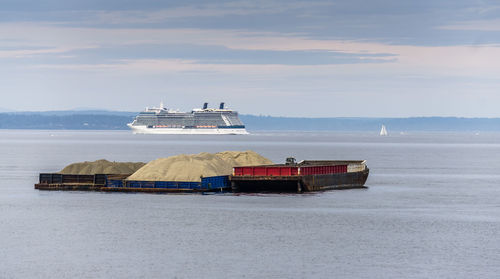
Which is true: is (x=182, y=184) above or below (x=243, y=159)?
below

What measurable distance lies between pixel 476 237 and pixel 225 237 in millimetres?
15734

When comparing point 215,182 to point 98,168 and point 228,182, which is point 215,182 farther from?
point 98,168

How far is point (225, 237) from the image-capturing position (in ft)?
177

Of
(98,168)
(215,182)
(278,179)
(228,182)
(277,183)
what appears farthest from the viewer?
(98,168)

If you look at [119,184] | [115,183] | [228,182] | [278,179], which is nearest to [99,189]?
[115,183]

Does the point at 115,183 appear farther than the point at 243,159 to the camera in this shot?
No

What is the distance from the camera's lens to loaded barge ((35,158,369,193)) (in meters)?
84.1

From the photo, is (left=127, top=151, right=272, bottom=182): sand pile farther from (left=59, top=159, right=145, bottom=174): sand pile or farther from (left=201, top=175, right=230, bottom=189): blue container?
(left=59, top=159, right=145, bottom=174): sand pile

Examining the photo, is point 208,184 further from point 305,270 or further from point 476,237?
point 305,270

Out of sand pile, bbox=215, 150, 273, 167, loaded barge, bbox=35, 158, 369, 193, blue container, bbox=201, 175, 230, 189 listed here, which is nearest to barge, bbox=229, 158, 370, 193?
loaded barge, bbox=35, 158, 369, 193

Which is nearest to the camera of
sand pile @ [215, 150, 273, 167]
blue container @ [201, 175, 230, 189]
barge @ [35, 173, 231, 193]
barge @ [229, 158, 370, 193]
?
blue container @ [201, 175, 230, 189]

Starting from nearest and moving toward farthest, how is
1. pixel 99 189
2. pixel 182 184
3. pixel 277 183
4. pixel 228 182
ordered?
1. pixel 182 184
2. pixel 277 183
3. pixel 228 182
4. pixel 99 189

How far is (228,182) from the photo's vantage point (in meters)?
86.6

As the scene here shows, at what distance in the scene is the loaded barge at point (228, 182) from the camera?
84.1 meters
